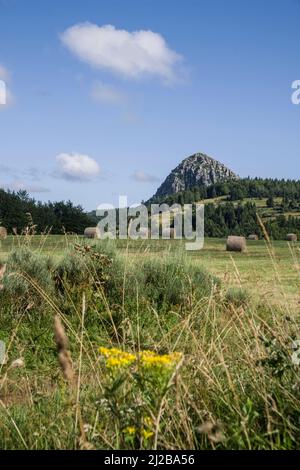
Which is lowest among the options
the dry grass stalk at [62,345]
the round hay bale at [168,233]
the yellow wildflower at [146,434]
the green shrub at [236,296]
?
the green shrub at [236,296]

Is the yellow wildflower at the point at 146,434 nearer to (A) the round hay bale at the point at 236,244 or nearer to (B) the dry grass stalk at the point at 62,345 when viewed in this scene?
(B) the dry grass stalk at the point at 62,345

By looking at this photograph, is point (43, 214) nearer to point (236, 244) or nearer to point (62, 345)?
point (236, 244)

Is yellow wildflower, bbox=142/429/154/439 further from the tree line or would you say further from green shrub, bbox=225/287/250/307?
green shrub, bbox=225/287/250/307

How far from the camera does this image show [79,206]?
205 ft

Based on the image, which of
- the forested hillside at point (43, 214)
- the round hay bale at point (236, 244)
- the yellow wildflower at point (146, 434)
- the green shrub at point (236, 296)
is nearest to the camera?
the yellow wildflower at point (146, 434)

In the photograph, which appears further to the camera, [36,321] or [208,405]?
[36,321]

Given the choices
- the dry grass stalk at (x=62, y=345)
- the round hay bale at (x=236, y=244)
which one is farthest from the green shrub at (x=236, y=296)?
the round hay bale at (x=236, y=244)

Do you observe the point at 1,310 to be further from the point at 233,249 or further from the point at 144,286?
the point at 233,249

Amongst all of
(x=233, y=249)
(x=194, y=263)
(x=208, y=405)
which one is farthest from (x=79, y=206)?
(x=208, y=405)

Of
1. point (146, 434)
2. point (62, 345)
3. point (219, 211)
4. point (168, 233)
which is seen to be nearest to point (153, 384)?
point (146, 434)

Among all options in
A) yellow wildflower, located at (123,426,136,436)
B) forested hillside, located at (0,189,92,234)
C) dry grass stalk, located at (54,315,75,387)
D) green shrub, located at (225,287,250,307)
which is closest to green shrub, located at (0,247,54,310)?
green shrub, located at (225,287,250,307)

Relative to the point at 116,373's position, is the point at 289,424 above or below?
below
